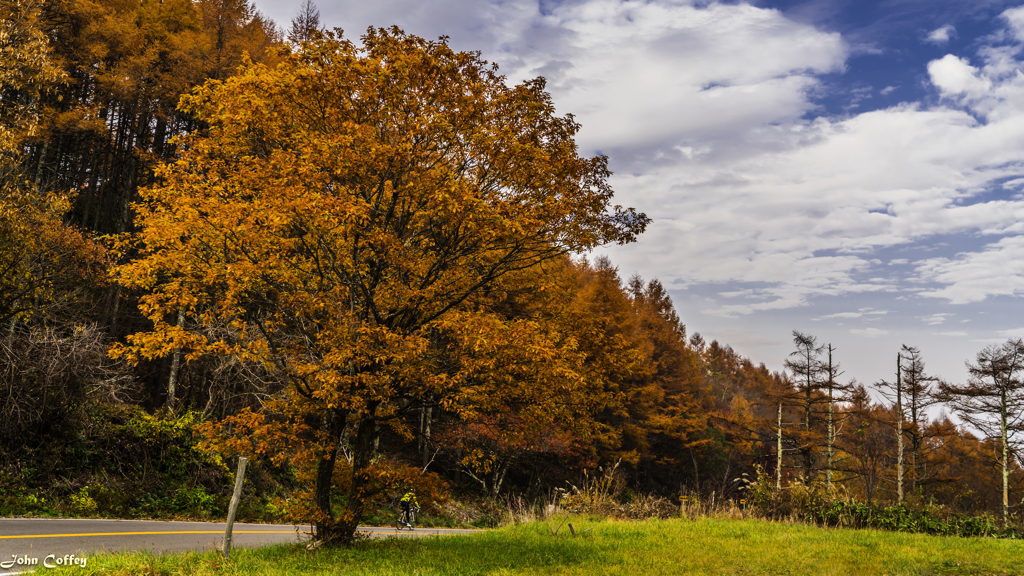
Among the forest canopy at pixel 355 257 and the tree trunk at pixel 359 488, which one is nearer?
the forest canopy at pixel 355 257

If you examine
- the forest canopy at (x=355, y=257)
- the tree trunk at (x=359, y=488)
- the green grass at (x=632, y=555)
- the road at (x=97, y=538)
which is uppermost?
the forest canopy at (x=355, y=257)

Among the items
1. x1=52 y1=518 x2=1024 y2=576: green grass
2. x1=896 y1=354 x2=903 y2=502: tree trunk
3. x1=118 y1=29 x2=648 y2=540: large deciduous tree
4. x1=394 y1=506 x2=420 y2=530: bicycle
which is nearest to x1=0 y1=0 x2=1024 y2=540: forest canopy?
x1=118 y1=29 x2=648 y2=540: large deciduous tree

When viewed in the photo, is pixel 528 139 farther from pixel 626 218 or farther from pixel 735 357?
pixel 735 357

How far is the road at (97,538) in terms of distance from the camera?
30.1 feet

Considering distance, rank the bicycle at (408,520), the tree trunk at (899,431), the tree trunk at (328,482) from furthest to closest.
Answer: the tree trunk at (899,431) < the bicycle at (408,520) < the tree trunk at (328,482)

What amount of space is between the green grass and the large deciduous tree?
128 centimetres

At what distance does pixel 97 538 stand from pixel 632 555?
390 inches

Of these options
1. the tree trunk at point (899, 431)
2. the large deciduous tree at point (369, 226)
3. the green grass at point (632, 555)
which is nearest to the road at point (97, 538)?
the green grass at point (632, 555)

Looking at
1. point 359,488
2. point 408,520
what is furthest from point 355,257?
point 408,520

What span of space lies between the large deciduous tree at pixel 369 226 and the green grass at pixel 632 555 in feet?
4.20

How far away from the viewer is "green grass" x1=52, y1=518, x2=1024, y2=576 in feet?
27.1

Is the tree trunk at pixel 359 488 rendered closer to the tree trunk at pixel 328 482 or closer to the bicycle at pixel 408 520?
the tree trunk at pixel 328 482

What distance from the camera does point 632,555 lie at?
983cm

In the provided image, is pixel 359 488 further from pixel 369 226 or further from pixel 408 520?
pixel 408 520
